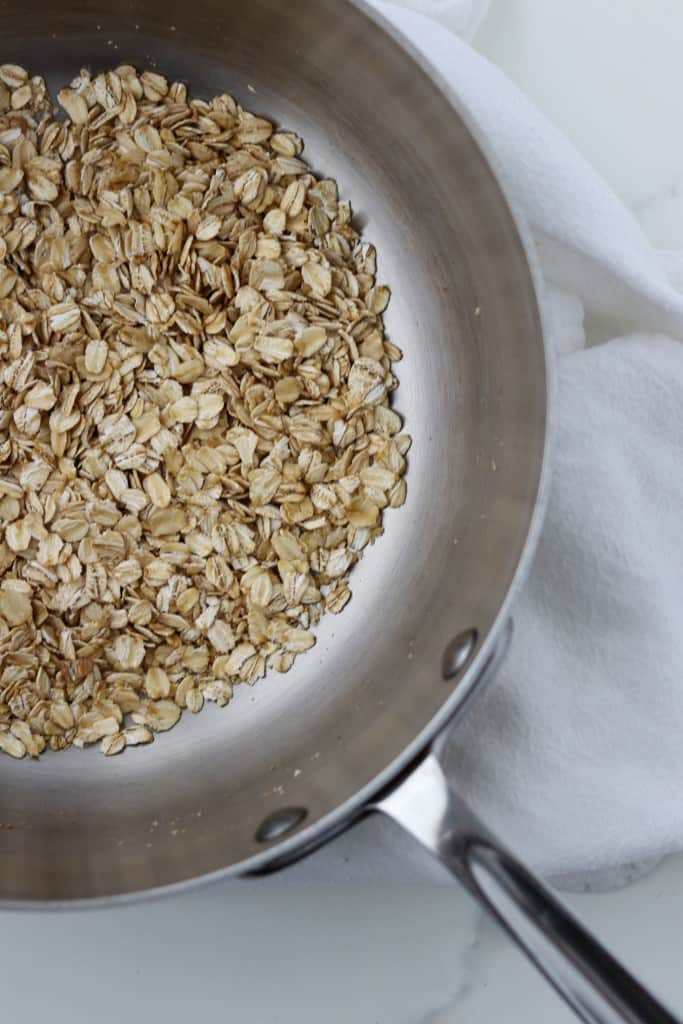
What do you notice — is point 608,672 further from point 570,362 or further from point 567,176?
point 567,176

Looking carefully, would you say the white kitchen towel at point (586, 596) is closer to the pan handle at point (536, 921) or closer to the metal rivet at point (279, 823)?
the metal rivet at point (279, 823)

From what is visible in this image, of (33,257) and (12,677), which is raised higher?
(33,257)

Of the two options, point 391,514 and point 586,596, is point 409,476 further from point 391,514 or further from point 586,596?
point 586,596

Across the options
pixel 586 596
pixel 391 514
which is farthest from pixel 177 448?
pixel 586 596

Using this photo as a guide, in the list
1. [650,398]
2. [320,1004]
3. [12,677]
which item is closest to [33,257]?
[12,677]

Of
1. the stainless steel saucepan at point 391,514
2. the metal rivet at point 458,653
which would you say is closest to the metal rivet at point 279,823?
the stainless steel saucepan at point 391,514
